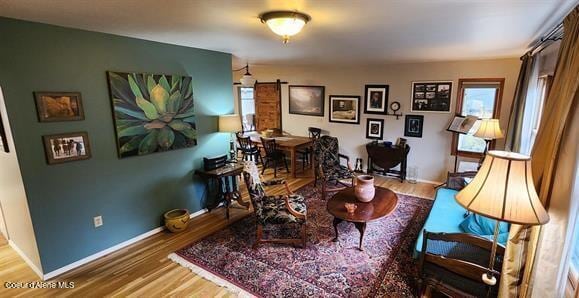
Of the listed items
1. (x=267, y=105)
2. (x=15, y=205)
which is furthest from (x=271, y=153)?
(x=15, y=205)

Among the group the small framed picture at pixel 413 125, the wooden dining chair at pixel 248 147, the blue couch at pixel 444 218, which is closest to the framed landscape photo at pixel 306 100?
the wooden dining chair at pixel 248 147

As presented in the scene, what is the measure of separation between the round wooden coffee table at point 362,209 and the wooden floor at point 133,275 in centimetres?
137

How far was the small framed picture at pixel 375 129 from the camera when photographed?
18.3 feet

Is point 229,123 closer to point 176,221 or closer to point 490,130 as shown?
point 176,221

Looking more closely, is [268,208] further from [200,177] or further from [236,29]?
[236,29]

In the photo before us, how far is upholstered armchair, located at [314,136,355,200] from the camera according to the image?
4.48m

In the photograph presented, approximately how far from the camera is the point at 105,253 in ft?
9.78

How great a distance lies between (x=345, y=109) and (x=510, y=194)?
15.4 ft

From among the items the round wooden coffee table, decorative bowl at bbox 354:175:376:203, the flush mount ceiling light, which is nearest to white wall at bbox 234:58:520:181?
the round wooden coffee table

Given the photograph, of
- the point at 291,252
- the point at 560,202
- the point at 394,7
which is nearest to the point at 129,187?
the point at 291,252

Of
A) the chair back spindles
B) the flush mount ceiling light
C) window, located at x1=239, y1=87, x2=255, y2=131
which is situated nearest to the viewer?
the flush mount ceiling light

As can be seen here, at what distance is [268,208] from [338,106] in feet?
11.7

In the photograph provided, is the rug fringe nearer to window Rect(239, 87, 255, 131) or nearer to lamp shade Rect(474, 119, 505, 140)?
lamp shade Rect(474, 119, 505, 140)

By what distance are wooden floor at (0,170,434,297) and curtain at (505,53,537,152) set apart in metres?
3.81
